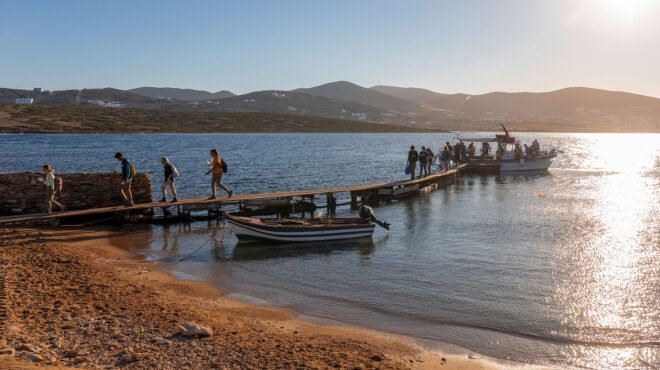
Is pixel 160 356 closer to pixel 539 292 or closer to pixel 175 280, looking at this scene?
pixel 175 280

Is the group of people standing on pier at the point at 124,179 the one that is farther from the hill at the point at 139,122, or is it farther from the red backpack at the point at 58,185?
the hill at the point at 139,122

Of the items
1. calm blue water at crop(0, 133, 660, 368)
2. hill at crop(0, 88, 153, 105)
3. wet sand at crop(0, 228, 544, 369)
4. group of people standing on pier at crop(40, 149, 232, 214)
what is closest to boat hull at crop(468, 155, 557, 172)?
calm blue water at crop(0, 133, 660, 368)

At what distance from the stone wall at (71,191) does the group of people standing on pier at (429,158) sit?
18356mm

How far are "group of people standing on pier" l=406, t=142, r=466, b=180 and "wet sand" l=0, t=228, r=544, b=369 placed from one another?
22316 mm

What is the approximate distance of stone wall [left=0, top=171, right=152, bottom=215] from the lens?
18156 mm

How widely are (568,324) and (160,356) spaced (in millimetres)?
8763

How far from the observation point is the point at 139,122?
137m

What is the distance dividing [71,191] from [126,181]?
2465 mm

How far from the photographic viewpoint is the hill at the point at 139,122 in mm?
119000

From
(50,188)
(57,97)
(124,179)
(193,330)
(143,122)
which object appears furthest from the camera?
(57,97)

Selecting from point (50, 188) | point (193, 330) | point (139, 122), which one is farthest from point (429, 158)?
point (139, 122)

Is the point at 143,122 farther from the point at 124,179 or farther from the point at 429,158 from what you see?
the point at 124,179

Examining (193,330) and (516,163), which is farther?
(516,163)

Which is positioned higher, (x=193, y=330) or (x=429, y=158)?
(x=429, y=158)
